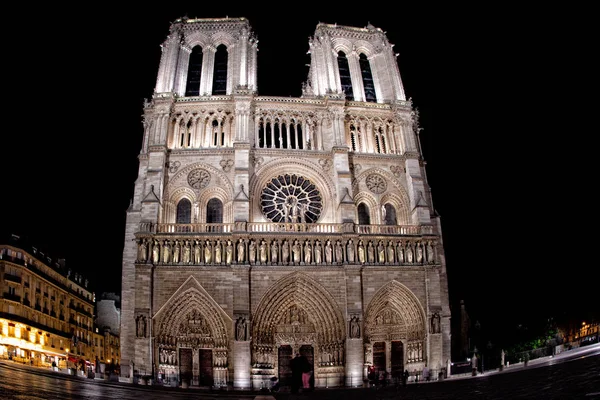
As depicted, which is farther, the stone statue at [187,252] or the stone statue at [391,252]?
the stone statue at [391,252]

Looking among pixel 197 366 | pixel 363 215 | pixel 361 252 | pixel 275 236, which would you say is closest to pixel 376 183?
pixel 363 215

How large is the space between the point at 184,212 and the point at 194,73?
776 centimetres

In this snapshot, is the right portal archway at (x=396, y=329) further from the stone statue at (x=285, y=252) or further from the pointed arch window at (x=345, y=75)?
the pointed arch window at (x=345, y=75)

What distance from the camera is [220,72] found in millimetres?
27688

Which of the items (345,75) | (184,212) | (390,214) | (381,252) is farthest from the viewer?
(345,75)

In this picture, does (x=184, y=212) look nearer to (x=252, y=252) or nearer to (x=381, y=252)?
(x=252, y=252)

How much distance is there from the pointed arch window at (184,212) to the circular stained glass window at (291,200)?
3.18 metres

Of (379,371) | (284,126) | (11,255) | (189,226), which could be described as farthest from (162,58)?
(379,371)

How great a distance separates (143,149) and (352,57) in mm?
11745

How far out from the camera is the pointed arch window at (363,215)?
81.5 ft

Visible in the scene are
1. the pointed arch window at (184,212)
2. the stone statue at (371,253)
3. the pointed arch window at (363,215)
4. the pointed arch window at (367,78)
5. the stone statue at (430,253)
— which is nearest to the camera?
the stone statue at (371,253)

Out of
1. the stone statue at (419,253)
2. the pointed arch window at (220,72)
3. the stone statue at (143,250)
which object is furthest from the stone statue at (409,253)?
the pointed arch window at (220,72)

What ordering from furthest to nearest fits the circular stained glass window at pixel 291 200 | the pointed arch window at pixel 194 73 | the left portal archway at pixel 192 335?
the pointed arch window at pixel 194 73, the circular stained glass window at pixel 291 200, the left portal archway at pixel 192 335

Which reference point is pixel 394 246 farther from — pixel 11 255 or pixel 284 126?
pixel 11 255
